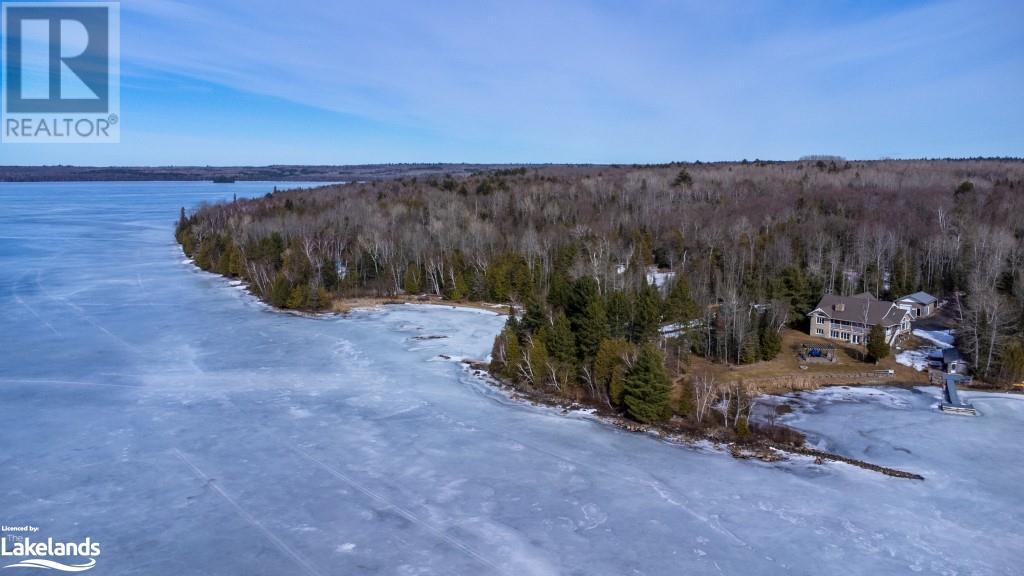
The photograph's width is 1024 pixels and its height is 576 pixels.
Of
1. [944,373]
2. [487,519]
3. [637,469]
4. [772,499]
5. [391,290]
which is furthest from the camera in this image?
[391,290]

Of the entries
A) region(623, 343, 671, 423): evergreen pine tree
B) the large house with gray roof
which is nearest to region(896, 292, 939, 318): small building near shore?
the large house with gray roof

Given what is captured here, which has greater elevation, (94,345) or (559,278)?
(559,278)

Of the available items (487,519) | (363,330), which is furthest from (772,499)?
(363,330)

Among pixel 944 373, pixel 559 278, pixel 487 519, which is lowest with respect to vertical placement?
pixel 487 519

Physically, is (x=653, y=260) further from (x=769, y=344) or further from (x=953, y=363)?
(x=953, y=363)

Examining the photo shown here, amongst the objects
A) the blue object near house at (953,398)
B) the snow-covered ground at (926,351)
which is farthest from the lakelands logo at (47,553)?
the snow-covered ground at (926,351)

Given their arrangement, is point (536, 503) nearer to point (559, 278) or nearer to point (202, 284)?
point (559, 278)

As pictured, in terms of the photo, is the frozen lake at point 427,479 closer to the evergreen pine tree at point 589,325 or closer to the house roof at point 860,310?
the evergreen pine tree at point 589,325
